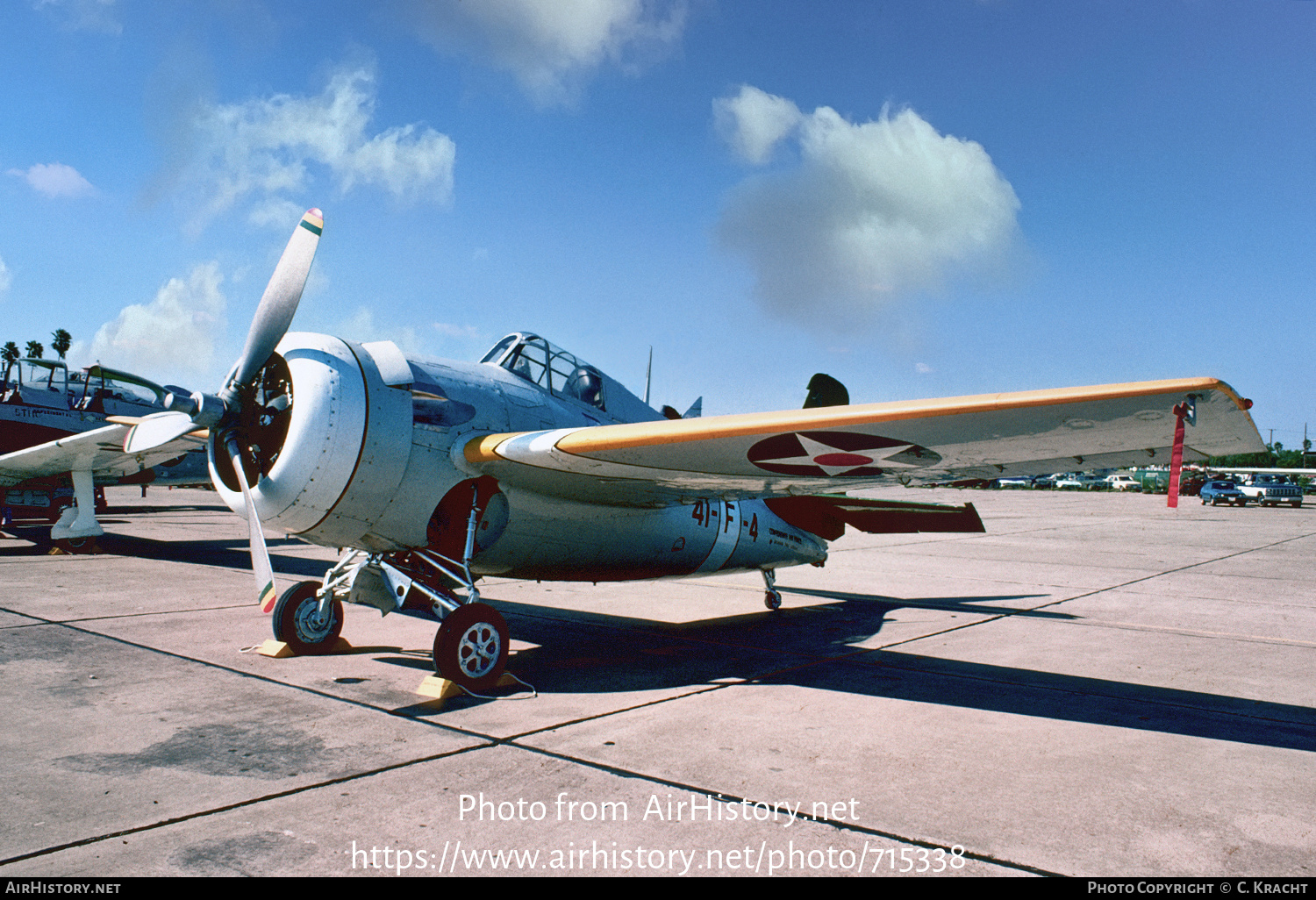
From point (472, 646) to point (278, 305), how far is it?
9.27ft

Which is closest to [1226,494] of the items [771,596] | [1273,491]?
[1273,491]

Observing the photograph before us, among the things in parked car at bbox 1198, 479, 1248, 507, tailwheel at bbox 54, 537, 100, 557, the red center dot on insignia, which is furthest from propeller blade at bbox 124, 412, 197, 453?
parked car at bbox 1198, 479, 1248, 507

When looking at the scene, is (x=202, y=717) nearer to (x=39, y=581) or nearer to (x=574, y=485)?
(x=574, y=485)

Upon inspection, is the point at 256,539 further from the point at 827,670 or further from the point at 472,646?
the point at 827,670

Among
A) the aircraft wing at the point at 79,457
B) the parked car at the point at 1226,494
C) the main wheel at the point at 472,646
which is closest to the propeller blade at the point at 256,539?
the main wheel at the point at 472,646

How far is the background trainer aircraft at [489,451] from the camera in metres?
4.84

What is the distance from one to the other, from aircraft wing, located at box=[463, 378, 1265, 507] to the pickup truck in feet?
158

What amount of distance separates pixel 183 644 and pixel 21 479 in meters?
11.1

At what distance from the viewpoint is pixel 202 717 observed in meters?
4.72

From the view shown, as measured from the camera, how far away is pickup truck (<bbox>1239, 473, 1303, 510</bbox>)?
43031mm

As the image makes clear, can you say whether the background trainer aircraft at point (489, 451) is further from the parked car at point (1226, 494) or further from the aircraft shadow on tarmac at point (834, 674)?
the parked car at point (1226, 494)

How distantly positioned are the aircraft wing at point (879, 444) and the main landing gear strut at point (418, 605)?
965 mm
